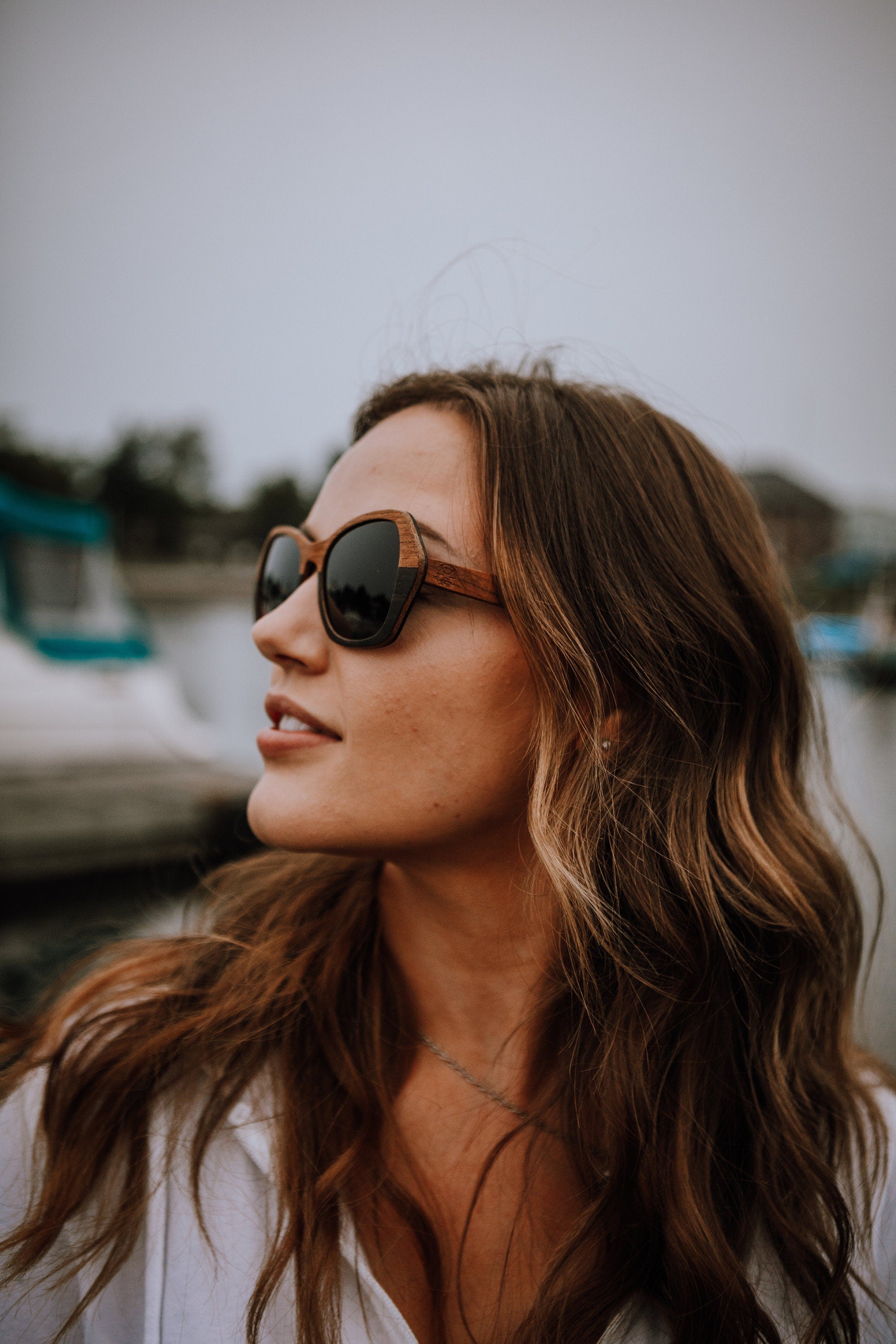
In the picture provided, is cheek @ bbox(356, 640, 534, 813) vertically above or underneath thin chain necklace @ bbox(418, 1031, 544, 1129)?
above

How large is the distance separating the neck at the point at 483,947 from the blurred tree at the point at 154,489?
553 cm

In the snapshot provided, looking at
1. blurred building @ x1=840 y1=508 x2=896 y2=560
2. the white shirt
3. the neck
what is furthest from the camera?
blurred building @ x1=840 y1=508 x2=896 y2=560

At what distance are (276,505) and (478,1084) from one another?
7.85 ft

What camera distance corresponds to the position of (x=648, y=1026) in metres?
1.29

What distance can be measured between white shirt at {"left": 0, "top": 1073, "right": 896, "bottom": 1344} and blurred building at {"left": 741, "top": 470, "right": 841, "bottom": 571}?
5.33ft

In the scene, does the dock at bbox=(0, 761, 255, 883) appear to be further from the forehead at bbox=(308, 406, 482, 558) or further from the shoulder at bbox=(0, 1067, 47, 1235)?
the forehead at bbox=(308, 406, 482, 558)

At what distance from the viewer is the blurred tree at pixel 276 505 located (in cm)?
275

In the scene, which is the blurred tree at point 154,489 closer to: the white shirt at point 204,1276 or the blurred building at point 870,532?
the blurred building at point 870,532

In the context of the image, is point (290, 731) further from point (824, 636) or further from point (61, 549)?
point (61, 549)

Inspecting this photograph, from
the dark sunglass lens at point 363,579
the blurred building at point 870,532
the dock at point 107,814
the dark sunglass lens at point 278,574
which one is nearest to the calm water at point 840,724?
the dark sunglass lens at point 278,574

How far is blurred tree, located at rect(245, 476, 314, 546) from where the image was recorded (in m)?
→ 2.75

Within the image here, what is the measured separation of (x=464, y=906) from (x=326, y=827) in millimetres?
300

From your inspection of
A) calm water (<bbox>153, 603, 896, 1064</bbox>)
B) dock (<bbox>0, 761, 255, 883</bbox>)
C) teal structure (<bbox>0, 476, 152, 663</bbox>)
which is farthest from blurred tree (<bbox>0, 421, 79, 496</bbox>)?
dock (<bbox>0, 761, 255, 883</bbox>)

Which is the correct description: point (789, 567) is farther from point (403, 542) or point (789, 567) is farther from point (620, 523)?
point (403, 542)
